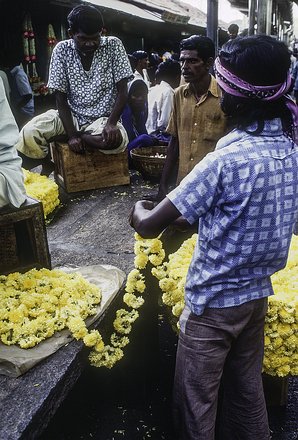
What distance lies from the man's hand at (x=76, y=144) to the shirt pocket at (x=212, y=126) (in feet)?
5.41

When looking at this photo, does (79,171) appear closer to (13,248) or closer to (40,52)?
(13,248)

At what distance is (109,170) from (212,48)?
205 centimetres

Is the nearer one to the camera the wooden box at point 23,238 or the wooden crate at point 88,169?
the wooden box at point 23,238

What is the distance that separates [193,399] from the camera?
83.9 inches

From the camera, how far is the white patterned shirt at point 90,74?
4.91 metres

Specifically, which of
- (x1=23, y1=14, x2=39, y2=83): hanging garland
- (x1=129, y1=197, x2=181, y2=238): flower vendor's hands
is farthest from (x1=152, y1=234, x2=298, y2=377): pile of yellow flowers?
(x1=23, y1=14, x2=39, y2=83): hanging garland

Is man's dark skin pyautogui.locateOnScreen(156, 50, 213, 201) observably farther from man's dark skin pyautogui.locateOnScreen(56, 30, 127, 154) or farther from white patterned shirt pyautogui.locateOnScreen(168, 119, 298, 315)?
white patterned shirt pyautogui.locateOnScreen(168, 119, 298, 315)

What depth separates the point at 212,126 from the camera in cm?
389

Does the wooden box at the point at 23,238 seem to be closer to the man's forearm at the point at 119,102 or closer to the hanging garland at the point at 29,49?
the man's forearm at the point at 119,102

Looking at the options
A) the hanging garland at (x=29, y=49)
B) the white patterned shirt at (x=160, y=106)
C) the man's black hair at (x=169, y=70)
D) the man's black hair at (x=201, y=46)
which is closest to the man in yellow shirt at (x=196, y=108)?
the man's black hair at (x=201, y=46)

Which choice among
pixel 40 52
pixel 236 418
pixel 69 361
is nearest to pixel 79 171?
pixel 69 361

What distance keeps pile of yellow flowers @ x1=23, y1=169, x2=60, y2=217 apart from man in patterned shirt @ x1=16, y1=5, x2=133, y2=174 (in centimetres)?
48

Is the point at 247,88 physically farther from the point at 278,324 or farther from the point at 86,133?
the point at 86,133

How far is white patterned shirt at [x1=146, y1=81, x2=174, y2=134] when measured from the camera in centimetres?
714
